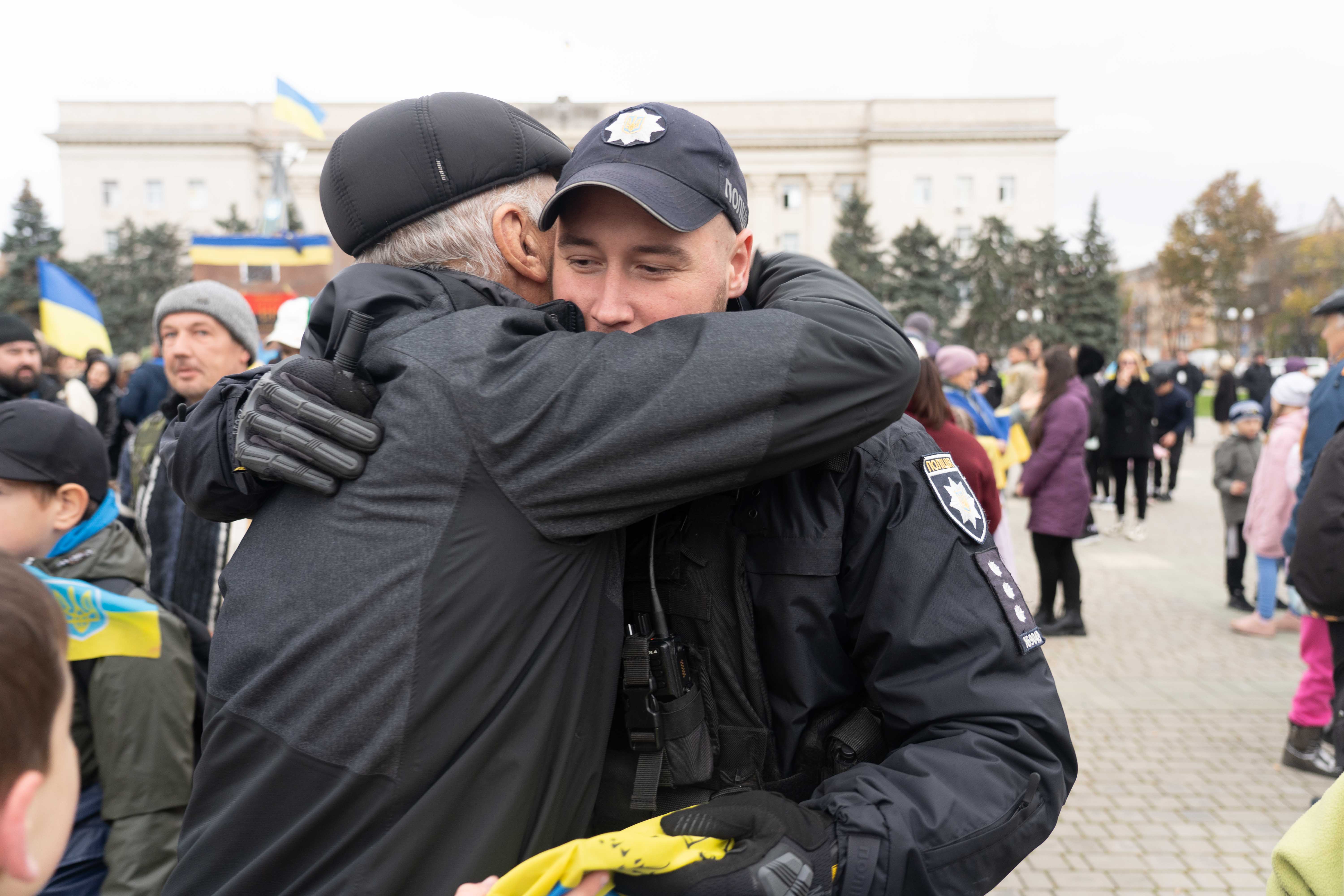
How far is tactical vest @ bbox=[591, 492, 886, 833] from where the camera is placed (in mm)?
1474

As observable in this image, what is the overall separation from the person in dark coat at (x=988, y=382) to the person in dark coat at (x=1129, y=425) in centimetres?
190

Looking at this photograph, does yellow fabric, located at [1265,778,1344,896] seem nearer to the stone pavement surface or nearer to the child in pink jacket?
the stone pavement surface

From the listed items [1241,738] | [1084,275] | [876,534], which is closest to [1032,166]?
[1084,275]

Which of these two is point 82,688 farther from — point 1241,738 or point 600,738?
point 1241,738

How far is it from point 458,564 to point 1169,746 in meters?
5.51

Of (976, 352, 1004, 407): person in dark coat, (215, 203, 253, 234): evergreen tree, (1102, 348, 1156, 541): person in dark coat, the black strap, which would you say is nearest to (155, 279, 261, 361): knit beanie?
the black strap

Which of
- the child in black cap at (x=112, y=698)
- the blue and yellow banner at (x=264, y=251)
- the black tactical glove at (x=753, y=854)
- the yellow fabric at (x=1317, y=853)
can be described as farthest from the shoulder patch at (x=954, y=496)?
the blue and yellow banner at (x=264, y=251)

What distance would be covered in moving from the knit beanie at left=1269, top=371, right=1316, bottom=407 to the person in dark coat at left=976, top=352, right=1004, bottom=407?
5988mm

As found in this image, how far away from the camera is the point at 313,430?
50.2 inches

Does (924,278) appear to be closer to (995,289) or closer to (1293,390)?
(995,289)

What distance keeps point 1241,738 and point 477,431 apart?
5.93 metres

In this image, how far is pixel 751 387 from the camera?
1.25 metres

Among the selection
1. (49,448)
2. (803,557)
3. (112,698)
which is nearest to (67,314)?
(49,448)

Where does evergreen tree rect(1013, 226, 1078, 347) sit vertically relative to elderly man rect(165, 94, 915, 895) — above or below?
above
